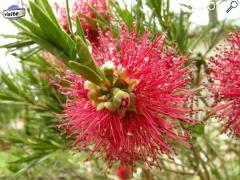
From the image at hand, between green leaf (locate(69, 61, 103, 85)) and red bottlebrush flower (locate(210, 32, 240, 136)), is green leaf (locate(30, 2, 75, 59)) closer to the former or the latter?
green leaf (locate(69, 61, 103, 85))

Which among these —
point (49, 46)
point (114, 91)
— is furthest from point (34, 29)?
point (114, 91)

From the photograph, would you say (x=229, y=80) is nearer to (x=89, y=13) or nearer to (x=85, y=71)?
(x=85, y=71)

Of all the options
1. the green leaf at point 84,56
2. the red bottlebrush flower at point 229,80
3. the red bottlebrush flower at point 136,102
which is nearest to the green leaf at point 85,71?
the green leaf at point 84,56

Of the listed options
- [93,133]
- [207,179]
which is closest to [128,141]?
[93,133]

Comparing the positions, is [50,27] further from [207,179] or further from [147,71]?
[207,179]

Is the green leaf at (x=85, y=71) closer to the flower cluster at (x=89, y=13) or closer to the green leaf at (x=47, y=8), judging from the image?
the green leaf at (x=47, y=8)
